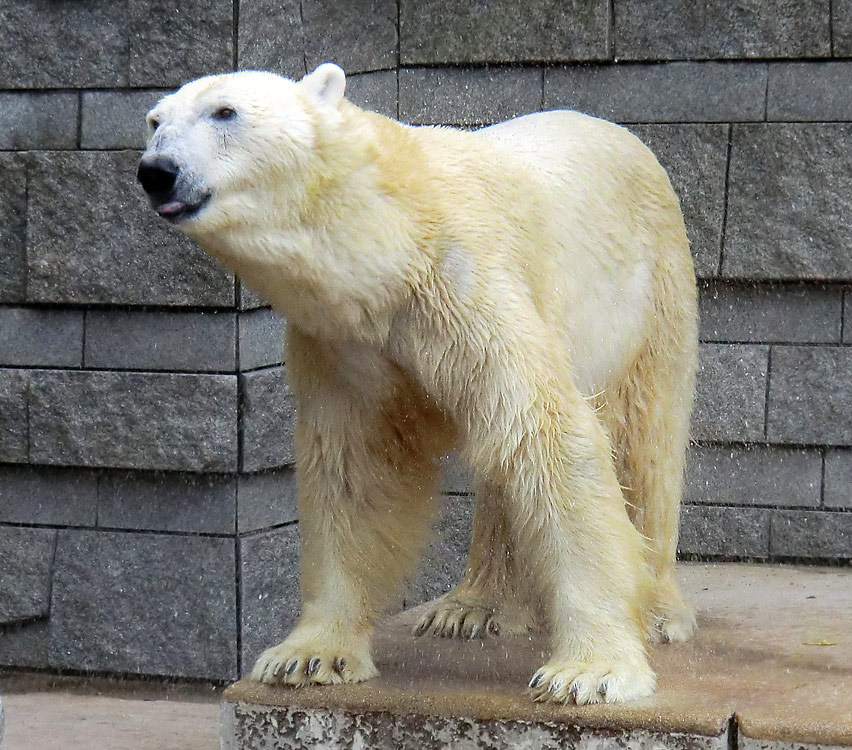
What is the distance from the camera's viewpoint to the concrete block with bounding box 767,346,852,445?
5.82 meters

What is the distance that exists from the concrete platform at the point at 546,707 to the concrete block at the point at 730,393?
1.56 meters

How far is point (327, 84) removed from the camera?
11.2 ft

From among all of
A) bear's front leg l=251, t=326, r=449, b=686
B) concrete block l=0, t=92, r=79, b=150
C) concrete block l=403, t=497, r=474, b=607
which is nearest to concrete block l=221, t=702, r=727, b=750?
bear's front leg l=251, t=326, r=449, b=686

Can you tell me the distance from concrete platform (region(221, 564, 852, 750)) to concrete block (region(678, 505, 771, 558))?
149 centimetres

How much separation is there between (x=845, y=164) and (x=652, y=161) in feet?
5.09

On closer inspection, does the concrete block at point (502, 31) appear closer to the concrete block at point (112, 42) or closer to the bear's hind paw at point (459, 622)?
the concrete block at point (112, 42)

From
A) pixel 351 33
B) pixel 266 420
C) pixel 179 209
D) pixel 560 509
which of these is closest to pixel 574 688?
pixel 560 509

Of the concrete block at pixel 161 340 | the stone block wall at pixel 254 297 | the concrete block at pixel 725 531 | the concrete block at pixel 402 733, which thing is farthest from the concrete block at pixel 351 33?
the concrete block at pixel 402 733

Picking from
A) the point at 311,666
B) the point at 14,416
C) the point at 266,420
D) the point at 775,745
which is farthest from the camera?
the point at 14,416

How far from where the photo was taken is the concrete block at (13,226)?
5516mm

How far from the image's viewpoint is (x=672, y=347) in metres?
4.36

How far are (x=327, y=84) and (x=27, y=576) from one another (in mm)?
2957

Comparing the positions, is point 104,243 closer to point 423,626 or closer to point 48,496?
point 48,496

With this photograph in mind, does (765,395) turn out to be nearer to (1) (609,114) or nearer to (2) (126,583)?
(1) (609,114)
